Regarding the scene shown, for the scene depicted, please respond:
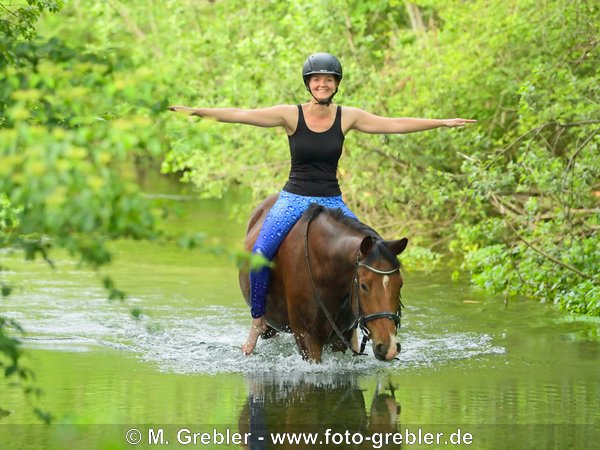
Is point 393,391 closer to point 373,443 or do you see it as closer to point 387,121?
point 373,443

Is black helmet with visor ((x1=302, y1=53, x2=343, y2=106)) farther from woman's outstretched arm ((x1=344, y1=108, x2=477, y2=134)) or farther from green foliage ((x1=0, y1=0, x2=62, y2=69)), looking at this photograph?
green foliage ((x1=0, y1=0, x2=62, y2=69))

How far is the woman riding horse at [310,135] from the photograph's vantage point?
902 centimetres

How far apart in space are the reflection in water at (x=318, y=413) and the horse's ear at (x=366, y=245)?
981 millimetres

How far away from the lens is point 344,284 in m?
8.60

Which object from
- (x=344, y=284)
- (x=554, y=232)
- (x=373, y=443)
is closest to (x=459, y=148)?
(x=554, y=232)

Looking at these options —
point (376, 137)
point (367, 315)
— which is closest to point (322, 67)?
point (367, 315)

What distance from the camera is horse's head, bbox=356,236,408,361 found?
792 centimetres

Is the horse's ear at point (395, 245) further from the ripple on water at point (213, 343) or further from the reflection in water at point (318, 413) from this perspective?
the ripple on water at point (213, 343)

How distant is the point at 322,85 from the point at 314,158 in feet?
1.80

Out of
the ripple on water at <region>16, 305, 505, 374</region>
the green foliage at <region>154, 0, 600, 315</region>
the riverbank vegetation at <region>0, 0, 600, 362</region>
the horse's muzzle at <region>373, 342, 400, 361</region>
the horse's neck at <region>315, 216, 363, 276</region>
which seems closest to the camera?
the riverbank vegetation at <region>0, 0, 600, 362</region>

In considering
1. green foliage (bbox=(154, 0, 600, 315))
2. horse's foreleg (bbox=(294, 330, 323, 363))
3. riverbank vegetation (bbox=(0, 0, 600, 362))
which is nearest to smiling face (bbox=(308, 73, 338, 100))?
riverbank vegetation (bbox=(0, 0, 600, 362))

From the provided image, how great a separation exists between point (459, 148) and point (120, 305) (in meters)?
5.71

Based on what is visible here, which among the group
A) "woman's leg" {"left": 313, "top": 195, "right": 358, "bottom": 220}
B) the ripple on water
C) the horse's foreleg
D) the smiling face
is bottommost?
the ripple on water

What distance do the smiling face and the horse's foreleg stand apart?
1767mm
